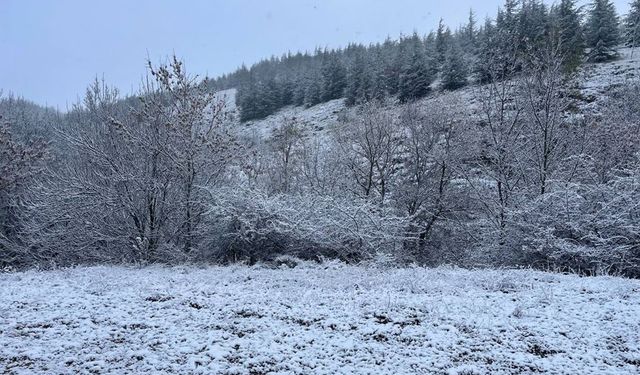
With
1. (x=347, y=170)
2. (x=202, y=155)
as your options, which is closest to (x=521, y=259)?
(x=202, y=155)

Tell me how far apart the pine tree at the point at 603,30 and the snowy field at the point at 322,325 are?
4630 cm

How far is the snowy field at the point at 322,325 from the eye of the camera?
13.8 feet

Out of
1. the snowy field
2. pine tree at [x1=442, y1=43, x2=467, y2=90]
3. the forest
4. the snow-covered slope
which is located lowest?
the snowy field

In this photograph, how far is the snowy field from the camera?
4.20 metres

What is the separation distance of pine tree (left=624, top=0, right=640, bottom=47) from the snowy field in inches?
2123

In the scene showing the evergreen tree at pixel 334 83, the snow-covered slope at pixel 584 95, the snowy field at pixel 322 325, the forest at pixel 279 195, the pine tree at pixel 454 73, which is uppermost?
the evergreen tree at pixel 334 83

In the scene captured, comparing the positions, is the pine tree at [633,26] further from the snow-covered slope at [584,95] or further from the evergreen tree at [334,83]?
the evergreen tree at [334,83]

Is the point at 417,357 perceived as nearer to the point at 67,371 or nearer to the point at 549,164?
the point at 67,371

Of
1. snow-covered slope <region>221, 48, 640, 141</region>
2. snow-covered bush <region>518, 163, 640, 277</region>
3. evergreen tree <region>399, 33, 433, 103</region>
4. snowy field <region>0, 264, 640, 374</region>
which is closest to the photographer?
snowy field <region>0, 264, 640, 374</region>

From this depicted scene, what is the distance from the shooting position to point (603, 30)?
140ft

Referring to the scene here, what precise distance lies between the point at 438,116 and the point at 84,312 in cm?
1791

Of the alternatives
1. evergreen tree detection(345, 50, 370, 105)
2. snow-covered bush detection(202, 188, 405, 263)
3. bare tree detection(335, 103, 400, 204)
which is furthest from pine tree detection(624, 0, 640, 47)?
snow-covered bush detection(202, 188, 405, 263)

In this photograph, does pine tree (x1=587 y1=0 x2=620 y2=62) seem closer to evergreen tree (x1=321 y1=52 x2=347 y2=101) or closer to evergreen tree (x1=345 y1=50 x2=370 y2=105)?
evergreen tree (x1=345 y1=50 x2=370 y2=105)

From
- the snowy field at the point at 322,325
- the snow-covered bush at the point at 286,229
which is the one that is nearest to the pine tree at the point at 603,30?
the snow-covered bush at the point at 286,229
